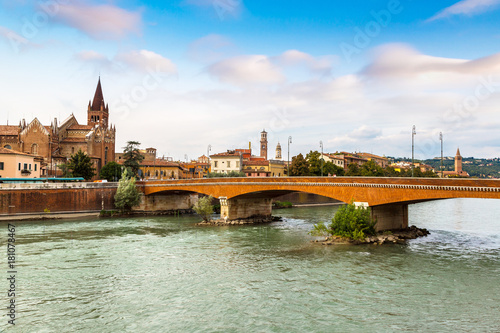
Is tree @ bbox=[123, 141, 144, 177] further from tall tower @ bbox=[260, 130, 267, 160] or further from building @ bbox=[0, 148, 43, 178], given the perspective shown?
tall tower @ bbox=[260, 130, 267, 160]

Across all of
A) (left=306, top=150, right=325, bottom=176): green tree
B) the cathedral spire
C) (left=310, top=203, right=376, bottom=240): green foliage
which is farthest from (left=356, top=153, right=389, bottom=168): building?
(left=310, top=203, right=376, bottom=240): green foliage

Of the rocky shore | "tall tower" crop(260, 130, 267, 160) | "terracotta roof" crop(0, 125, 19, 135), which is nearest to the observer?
the rocky shore

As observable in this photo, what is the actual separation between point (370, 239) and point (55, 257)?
19981mm

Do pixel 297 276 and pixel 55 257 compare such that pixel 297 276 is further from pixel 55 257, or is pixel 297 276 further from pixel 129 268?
pixel 55 257

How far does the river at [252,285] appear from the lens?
14.1 metres

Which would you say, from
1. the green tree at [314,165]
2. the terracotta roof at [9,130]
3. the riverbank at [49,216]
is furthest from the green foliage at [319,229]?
the terracotta roof at [9,130]

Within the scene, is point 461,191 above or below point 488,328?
above

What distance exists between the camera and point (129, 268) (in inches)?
852

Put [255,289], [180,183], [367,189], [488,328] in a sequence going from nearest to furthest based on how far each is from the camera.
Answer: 1. [488,328]
2. [255,289]
3. [367,189]
4. [180,183]

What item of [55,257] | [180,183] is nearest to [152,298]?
[55,257]

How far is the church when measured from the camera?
76.7 meters

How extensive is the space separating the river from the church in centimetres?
4935

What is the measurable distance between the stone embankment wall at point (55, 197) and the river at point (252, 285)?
46.3 feet

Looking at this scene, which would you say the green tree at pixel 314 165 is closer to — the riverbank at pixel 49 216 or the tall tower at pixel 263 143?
the riverbank at pixel 49 216
